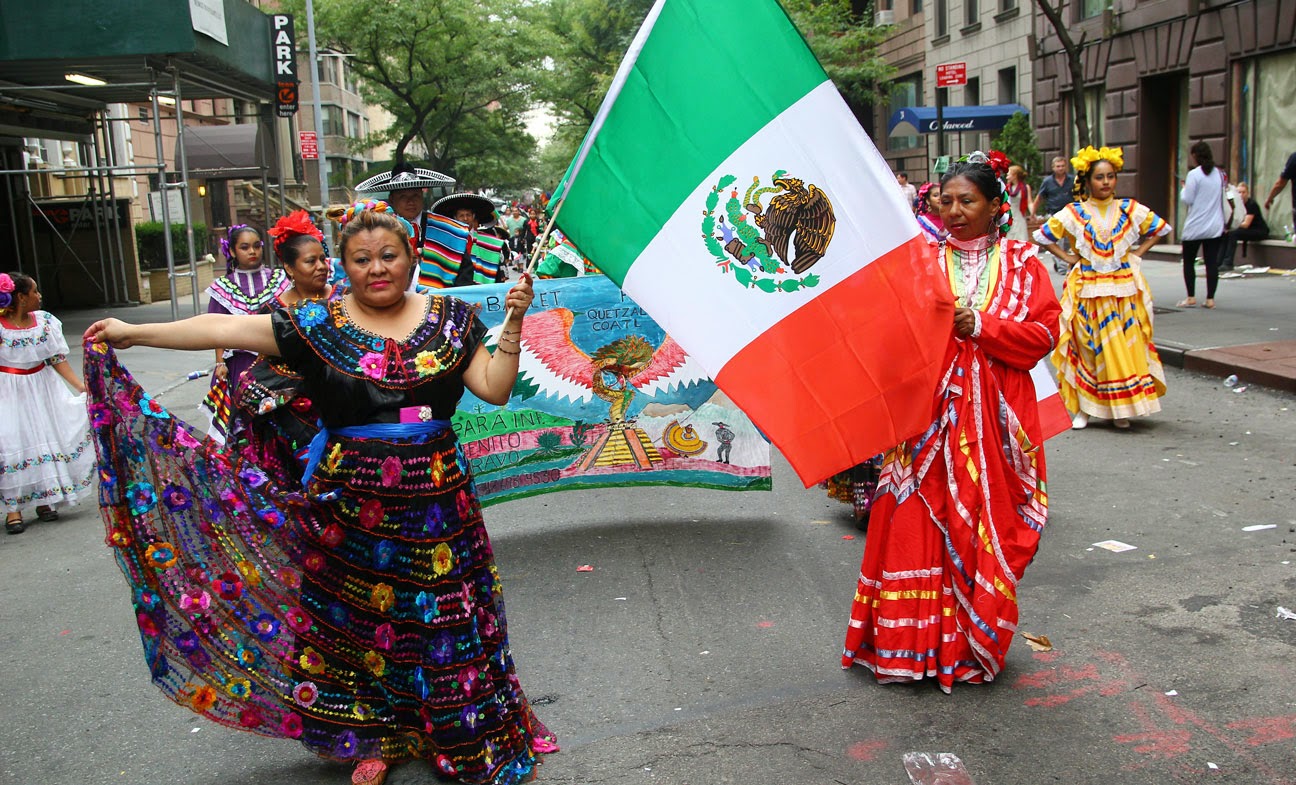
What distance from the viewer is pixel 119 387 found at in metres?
3.52

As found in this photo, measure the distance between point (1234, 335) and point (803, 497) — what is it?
6.74 metres

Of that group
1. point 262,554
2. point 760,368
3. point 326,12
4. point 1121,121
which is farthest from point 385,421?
point 326,12

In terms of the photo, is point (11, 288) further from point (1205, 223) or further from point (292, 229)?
point (1205, 223)

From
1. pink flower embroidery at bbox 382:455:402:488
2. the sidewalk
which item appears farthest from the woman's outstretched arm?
the sidewalk

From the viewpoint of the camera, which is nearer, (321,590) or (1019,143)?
(321,590)

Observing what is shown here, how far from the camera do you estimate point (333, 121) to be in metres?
66.1

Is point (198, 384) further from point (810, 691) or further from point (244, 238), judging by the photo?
point (810, 691)

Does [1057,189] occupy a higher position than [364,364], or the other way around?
[1057,189]

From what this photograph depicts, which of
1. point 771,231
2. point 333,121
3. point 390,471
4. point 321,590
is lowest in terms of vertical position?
point 321,590

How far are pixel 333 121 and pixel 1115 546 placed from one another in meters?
65.4

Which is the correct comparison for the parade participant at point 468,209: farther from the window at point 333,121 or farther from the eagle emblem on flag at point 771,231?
the window at point 333,121

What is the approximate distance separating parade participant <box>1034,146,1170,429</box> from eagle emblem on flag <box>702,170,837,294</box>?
5264 millimetres

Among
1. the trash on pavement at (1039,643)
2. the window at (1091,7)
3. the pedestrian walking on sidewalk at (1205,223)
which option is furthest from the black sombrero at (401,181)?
the window at (1091,7)

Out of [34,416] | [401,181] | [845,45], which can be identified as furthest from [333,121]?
[34,416]
